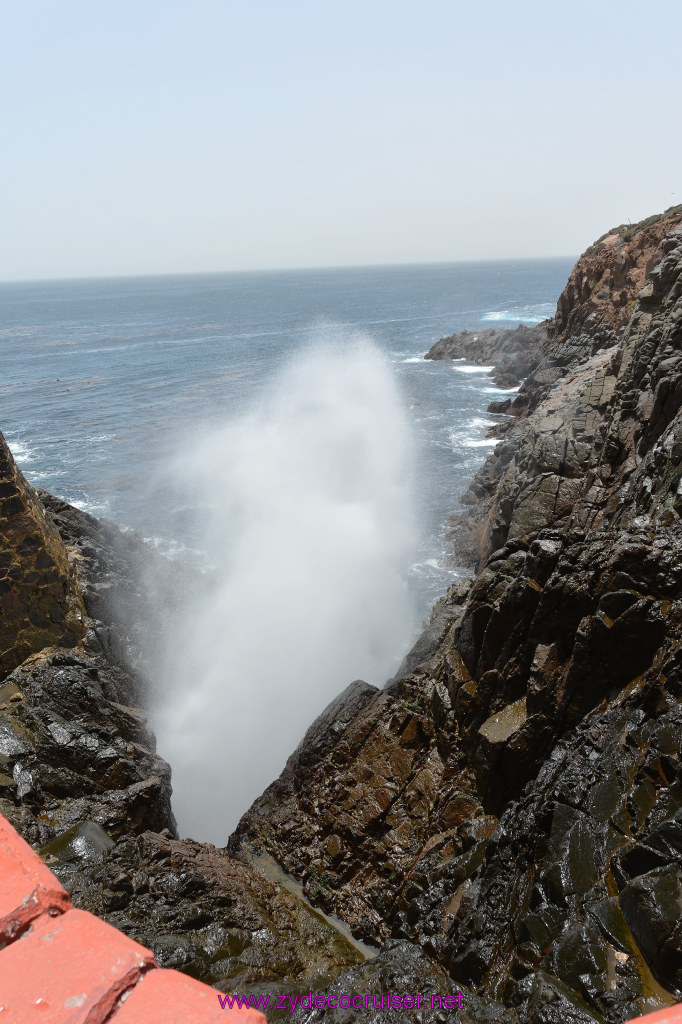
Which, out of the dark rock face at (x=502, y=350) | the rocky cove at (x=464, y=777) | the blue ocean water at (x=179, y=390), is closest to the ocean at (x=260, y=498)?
the blue ocean water at (x=179, y=390)

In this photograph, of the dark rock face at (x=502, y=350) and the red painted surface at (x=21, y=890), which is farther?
the dark rock face at (x=502, y=350)

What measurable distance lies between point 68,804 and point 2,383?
228 feet

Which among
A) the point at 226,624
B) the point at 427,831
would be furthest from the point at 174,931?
the point at 226,624

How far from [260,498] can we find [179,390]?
3358cm

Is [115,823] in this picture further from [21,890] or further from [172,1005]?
[172,1005]

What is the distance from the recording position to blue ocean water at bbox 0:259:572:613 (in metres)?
35.0

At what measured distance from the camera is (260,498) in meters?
32.3

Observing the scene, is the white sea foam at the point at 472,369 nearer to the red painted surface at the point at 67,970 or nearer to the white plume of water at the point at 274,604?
the white plume of water at the point at 274,604

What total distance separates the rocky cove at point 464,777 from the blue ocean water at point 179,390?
36.9 feet

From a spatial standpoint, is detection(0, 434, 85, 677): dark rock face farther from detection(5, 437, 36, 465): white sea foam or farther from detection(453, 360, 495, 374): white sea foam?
detection(453, 360, 495, 374): white sea foam

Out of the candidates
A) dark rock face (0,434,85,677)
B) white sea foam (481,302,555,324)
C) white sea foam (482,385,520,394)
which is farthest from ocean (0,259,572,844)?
white sea foam (481,302,555,324)

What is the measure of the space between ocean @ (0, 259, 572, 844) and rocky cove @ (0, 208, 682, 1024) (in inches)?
129

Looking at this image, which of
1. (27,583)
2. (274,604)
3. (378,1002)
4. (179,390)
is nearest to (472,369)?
(179,390)

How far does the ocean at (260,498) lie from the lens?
18.9m
